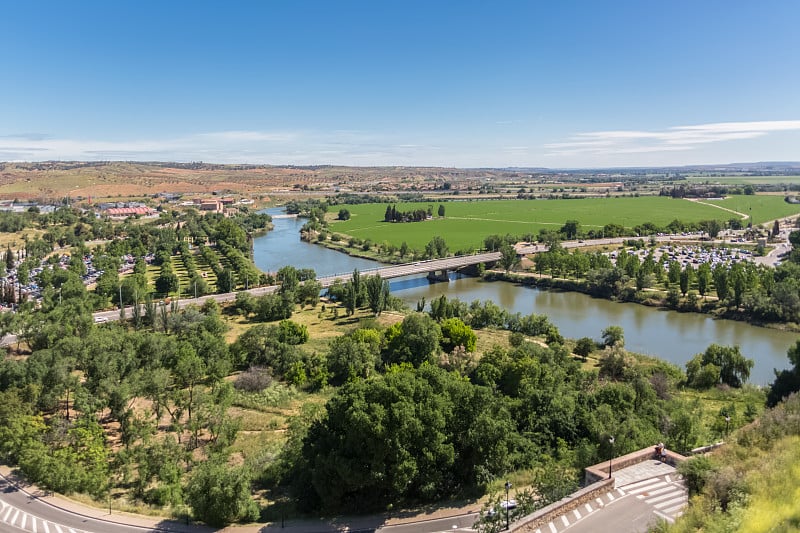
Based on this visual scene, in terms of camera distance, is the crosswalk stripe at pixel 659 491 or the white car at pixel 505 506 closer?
the white car at pixel 505 506

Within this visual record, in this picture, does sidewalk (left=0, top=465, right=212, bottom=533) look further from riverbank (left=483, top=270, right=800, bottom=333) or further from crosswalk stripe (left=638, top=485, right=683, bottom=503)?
riverbank (left=483, top=270, right=800, bottom=333)

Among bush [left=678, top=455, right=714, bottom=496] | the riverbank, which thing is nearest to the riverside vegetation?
bush [left=678, top=455, right=714, bottom=496]

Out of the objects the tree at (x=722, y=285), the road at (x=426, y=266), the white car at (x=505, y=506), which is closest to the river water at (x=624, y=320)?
the road at (x=426, y=266)

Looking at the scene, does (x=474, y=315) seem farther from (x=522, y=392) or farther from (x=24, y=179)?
(x=24, y=179)

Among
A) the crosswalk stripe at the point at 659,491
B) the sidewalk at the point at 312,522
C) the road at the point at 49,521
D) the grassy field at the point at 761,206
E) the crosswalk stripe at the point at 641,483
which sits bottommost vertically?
the road at the point at 49,521

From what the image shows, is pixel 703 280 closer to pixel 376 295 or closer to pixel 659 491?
pixel 376 295

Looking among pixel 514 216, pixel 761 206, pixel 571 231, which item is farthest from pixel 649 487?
pixel 761 206

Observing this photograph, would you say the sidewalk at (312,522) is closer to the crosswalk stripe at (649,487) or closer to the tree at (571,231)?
the crosswalk stripe at (649,487)
